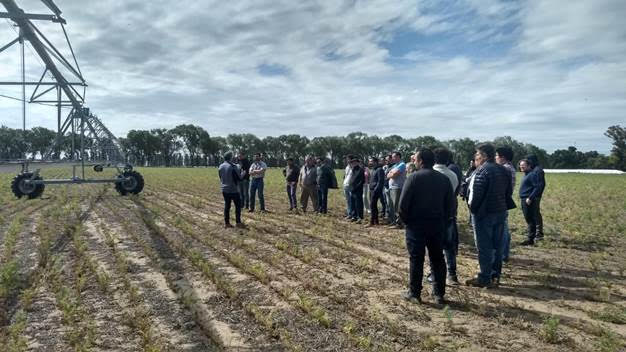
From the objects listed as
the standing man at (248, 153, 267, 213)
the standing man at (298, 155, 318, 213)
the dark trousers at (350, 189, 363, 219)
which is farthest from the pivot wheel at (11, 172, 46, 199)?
the dark trousers at (350, 189, 363, 219)

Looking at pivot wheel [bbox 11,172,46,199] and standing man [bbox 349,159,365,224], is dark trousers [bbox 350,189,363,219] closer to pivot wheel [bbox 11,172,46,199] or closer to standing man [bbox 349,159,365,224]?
standing man [bbox 349,159,365,224]

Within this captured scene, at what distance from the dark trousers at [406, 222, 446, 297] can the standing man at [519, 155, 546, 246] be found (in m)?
4.36

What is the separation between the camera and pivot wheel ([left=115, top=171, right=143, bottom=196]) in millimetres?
17531

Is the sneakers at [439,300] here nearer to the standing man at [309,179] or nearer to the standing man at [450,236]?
the standing man at [450,236]

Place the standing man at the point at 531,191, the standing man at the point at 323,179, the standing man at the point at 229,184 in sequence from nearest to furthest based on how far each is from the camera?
1. the standing man at the point at 531,191
2. the standing man at the point at 229,184
3. the standing man at the point at 323,179

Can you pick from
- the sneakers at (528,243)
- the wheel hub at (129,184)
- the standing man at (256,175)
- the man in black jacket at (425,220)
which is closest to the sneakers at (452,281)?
the man in black jacket at (425,220)

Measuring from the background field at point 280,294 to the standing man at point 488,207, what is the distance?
1.07ft

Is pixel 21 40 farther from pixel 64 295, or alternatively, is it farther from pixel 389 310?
pixel 389 310

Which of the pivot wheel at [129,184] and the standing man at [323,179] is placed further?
the pivot wheel at [129,184]

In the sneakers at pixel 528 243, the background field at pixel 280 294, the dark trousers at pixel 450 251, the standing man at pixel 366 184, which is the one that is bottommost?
the background field at pixel 280 294

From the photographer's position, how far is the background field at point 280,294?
13.6ft

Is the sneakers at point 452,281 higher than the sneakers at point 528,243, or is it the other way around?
the sneakers at point 528,243

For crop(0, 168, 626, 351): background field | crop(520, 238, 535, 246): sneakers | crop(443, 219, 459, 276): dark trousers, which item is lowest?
crop(0, 168, 626, 351): background field

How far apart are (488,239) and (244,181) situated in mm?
9103
